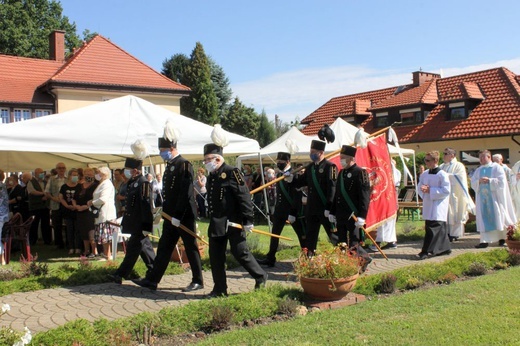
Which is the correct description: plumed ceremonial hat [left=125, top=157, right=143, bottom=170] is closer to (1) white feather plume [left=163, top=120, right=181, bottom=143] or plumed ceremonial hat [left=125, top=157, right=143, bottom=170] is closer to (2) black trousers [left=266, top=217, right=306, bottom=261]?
(1) white feather plume [left=163, top=120, right=181, bottom=143]

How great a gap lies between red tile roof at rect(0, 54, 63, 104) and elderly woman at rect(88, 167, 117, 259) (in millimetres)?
21664

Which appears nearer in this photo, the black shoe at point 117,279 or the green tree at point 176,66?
the black shoe at point 117,279

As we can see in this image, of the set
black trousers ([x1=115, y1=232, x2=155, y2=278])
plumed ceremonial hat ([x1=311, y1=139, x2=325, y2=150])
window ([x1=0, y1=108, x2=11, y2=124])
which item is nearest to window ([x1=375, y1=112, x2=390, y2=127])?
window ([x1=0, y1=108, x2=11, y2=124])

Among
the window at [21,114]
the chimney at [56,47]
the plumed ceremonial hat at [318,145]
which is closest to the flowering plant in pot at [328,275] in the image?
the plumed ceremonial hat at [318,145]

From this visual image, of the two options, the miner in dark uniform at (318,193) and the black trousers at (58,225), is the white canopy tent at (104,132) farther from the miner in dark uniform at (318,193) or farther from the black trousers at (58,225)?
the miner in dark uniform at (318,193)

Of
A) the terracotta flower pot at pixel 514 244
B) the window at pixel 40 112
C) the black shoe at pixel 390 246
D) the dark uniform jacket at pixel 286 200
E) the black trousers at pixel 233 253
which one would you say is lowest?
the black shoe at pixel 390 246

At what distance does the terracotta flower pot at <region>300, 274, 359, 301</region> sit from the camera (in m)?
6.84

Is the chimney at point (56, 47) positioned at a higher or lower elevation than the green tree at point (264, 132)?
higher

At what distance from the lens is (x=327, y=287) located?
684cm

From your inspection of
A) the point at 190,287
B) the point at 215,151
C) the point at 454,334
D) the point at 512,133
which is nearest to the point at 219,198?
the point at 215,151

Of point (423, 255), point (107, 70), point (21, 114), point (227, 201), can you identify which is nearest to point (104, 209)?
point (227, 201)

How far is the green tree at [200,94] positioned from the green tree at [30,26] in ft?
39.2

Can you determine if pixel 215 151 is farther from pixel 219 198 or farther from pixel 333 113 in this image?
pixel 333 113

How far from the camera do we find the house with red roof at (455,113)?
28233mm
